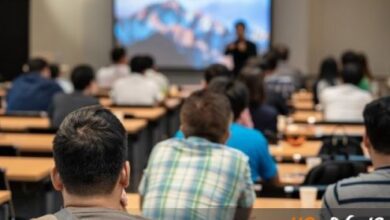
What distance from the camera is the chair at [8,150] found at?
201 inches

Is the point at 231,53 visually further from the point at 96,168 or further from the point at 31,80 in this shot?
the point at 96,168

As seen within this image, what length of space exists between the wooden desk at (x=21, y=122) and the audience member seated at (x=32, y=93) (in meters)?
0.55

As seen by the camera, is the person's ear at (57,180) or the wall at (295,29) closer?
the person's ear at (57,180)

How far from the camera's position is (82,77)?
6.84 metres

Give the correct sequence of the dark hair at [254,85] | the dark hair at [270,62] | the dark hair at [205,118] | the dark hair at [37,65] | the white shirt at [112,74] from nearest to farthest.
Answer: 1. the dark hair at [205,118]
2. the dark hair at [254,85]
3. the dark hair at [37,65]
4. the dark hair at [270,62]
5. the white shirt at [112,74]

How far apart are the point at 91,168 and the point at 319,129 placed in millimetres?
4793

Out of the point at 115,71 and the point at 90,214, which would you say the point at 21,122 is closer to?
the point at 115,71

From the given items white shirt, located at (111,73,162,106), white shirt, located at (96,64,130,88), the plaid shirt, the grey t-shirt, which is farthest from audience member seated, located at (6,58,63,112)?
the grey t-shirt

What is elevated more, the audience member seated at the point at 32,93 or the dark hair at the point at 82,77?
the dark hair at the point at 82,77

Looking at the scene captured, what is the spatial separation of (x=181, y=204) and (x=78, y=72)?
3.73 m

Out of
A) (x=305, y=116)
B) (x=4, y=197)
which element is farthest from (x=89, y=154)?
(x=305, y=116)

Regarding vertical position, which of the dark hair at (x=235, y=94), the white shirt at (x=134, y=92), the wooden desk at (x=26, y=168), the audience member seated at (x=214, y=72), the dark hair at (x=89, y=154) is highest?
the dark hair at (x=89, y=154)

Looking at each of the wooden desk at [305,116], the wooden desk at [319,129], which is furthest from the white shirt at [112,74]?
the wooden desk at [319,129]

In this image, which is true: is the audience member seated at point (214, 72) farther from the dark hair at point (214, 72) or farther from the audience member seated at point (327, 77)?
Answer: the audience member seated at point (327, 77)
